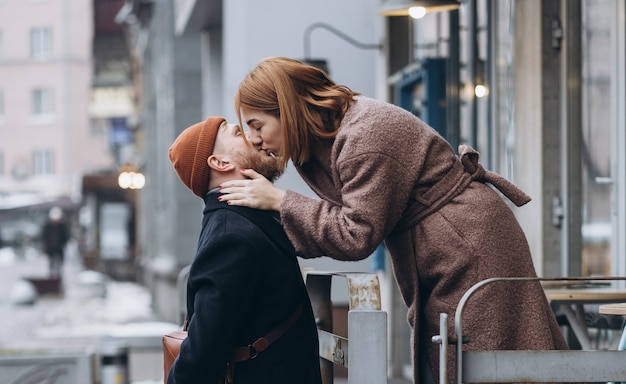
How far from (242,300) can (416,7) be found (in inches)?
205

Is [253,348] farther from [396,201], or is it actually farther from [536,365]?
[536,365]

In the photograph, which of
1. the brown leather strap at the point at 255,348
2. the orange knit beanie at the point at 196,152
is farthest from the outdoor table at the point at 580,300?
the orange knit beanie at the point at 196,152

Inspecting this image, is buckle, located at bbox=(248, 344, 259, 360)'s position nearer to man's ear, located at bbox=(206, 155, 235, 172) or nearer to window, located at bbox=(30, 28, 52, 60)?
man's ear, located at bbox=(206, 155, 235, 172)

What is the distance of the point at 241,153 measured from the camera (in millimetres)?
3271

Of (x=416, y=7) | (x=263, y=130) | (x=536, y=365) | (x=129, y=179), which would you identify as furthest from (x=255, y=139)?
(x=129, y=179)

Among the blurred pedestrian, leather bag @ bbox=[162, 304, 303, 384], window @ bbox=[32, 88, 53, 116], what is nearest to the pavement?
the blurred pedestrian

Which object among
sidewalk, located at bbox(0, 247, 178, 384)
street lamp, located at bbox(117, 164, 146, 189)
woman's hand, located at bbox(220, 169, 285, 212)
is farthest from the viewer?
street lamp, located at bbox(117, 164, 146, 189)

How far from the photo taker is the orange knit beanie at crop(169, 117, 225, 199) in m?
3.24

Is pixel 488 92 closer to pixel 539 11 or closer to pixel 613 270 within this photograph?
pixel 539 11

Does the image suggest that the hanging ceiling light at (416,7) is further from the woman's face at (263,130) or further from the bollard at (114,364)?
the woman's face at (263,130)

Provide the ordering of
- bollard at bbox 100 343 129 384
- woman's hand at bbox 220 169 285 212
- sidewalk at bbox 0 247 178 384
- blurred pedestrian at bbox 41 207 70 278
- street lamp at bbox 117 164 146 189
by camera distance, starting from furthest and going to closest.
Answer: blurred pedestrian at bbox 41 207 70 278 → street lamp at bbox 117 164 146 189 → sidewalk at bbox 0 247 178 384 → bollard at bbox 100 343 129 384 → woman's hand at bbox 220 169 285 212

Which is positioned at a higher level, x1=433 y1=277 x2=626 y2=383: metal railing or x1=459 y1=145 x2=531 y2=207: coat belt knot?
x1=459 y1=145 x2=531 y2=207: coat belt knot

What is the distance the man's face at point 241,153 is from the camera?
10.7 ft

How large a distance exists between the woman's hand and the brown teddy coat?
0.03 meters
